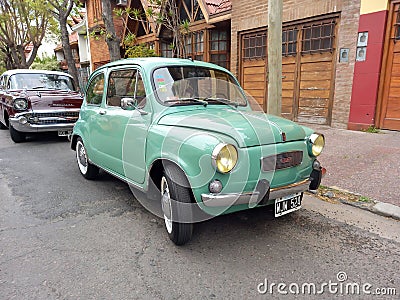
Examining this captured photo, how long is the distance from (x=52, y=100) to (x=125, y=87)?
4.66 meters

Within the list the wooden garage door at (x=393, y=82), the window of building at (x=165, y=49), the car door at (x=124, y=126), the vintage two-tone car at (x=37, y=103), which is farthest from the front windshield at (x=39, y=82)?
the wooden garage door at (x=393, y=82)

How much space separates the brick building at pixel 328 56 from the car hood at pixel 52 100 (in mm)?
5400

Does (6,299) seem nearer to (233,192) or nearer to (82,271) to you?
(82,271)

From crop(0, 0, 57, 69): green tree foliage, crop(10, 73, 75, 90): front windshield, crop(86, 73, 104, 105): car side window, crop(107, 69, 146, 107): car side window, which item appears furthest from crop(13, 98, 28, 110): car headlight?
crop(0, 0, 57, 69): green tree foliage

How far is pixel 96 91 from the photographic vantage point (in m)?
4.60

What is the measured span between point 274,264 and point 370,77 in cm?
623

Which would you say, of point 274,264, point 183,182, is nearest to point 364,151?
point 274,264

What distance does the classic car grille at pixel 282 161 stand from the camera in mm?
2771

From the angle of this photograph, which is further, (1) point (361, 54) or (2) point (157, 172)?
(1) point (361, 54)

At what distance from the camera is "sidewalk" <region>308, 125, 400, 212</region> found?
4.23 metres

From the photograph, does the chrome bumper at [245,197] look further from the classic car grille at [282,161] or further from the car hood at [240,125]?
the car hood at [240,125]

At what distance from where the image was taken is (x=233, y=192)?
2660mm

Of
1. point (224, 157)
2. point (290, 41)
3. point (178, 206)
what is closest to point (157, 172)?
point (178, 206)

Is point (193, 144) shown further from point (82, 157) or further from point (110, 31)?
point (110, 31)
